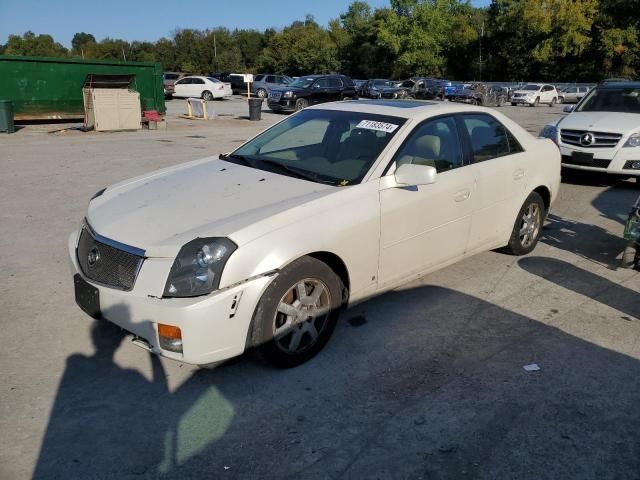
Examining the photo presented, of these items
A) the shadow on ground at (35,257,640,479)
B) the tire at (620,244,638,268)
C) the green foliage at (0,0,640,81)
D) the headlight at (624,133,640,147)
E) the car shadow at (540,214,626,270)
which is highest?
the green foliage at (0,0,640,81)

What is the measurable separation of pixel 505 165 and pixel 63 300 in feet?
12.6

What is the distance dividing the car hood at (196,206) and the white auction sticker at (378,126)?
76 cm

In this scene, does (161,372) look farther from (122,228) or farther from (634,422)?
(634,422)

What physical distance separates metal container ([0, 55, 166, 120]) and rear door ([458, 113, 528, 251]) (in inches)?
642

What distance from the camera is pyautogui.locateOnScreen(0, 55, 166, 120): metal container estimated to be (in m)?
17.4

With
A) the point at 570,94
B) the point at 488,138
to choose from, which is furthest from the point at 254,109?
the point at 570,94

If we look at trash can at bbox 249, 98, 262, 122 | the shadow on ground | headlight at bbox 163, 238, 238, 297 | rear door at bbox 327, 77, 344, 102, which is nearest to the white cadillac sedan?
headlight at bbox 163, 238, 238, 297

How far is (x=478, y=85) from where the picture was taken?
37562 millimetres

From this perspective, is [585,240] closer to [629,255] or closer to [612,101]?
[629,255]

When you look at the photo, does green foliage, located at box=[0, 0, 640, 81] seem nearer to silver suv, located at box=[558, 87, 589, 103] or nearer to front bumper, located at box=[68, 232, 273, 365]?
silver suv, located at box=[558, 87, 589, 103]

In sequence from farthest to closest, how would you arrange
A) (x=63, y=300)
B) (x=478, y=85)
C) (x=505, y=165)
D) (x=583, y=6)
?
(x=583, y=6) → (x=478, y=85) → (x=505, y=165) → (x=63, y=300)

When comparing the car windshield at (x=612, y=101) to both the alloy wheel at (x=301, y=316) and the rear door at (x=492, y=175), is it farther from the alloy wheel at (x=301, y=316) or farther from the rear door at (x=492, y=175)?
the alloy wheel at (x=301, y=316)

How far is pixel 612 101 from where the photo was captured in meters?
Answer: 9.79

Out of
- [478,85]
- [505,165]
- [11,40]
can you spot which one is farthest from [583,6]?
[11,40]
